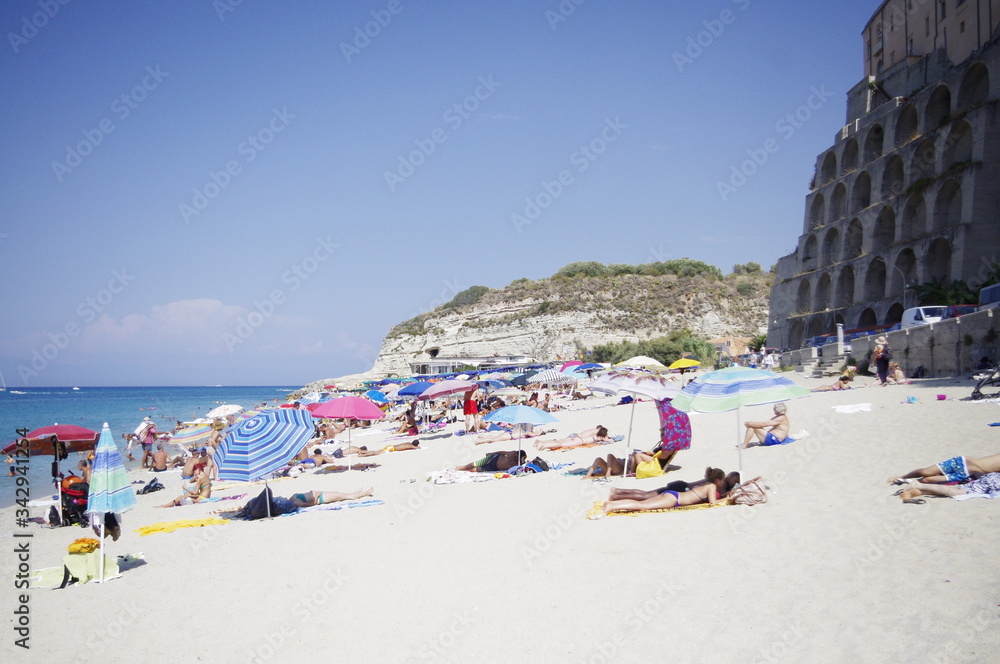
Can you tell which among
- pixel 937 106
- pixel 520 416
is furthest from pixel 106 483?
pixel 937 106

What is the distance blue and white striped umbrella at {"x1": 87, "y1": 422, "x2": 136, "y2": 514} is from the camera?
6637 millimetres

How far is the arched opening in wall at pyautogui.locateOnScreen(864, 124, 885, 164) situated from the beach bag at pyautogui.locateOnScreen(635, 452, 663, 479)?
33.7m

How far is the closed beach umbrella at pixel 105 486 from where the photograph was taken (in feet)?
21.8

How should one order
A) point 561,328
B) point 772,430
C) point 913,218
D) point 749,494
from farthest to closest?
point 561,328
point 913,218
point 772,430
point 749,494

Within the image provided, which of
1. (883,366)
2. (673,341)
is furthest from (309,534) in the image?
(673,341)

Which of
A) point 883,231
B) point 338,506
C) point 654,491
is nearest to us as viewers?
point 654,491

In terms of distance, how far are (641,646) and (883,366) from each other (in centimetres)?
1644

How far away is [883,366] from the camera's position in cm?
1770

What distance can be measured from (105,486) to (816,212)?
42401 mm

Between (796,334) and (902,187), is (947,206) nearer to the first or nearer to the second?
(902,187)

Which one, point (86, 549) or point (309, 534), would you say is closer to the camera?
point (86, 549)

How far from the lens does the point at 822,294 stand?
38344 millimetres

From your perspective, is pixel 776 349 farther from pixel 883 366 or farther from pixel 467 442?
pixel 467 442

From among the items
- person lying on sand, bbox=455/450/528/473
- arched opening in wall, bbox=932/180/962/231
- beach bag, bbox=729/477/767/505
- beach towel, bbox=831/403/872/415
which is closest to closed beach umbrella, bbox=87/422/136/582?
person lying on sand, bbox=455/450/528/473
